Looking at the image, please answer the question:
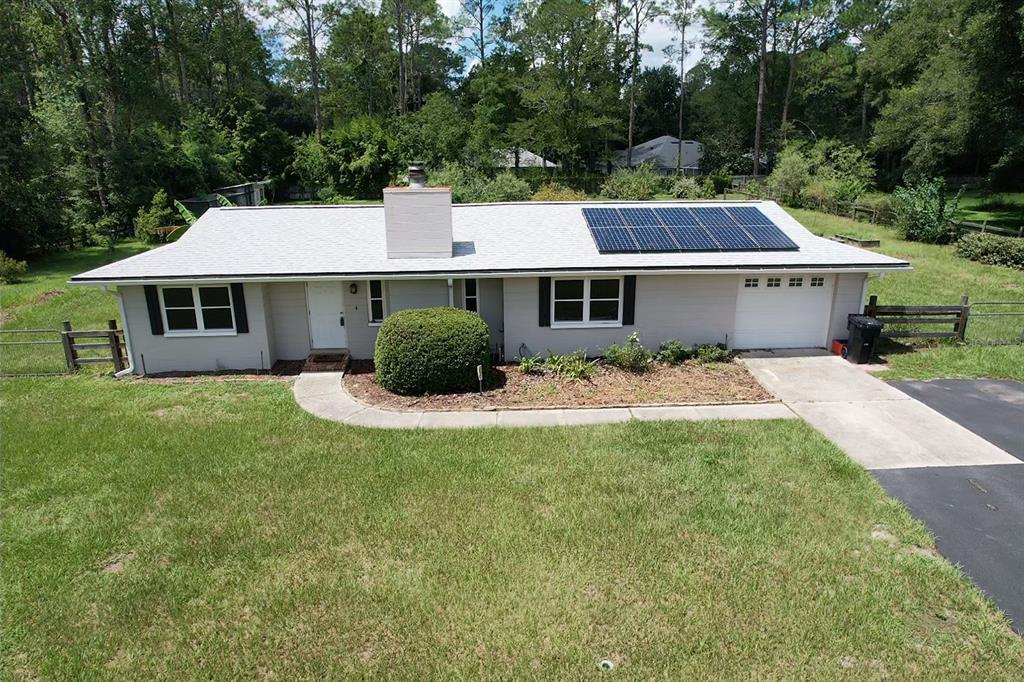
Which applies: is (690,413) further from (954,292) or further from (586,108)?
(586,108)

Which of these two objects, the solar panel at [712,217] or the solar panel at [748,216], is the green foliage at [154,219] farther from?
the solar panel at [748,216]

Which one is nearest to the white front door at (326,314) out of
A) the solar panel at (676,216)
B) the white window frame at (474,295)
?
the white window frame at (474,295)

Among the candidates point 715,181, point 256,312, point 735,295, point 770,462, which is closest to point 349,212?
point 256,312

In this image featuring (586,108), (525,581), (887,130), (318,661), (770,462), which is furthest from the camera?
(586,108)

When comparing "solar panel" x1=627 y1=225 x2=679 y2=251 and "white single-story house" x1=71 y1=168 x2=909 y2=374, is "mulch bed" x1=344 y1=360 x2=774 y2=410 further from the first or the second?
"solar panel" x1=627 y1=225 x2=679 y2=251

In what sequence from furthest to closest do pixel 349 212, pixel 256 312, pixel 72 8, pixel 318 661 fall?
pixel 72 8, pixel 349 212, pixel 256 312, pixel 318 661

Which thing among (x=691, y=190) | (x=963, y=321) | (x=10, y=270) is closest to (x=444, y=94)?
(x=691, y=190)
